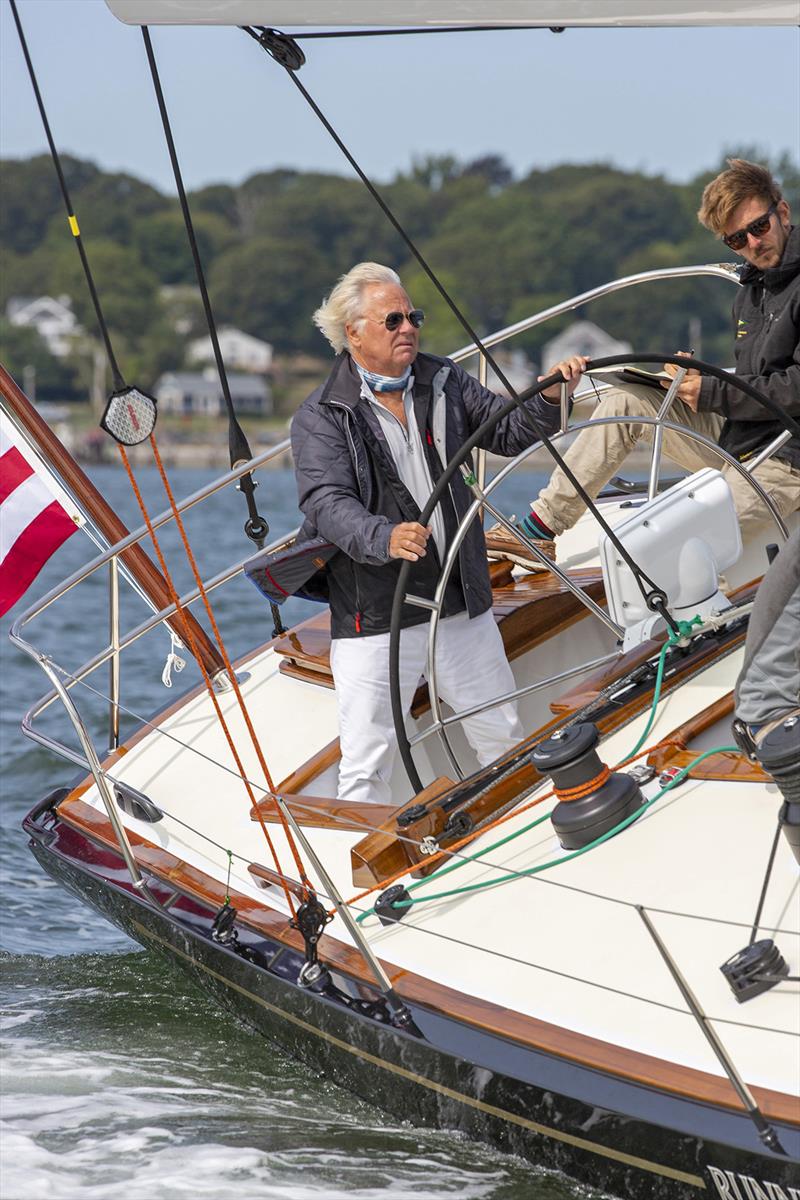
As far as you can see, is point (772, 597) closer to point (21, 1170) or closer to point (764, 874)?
point (764, 874)

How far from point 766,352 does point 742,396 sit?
16 cm

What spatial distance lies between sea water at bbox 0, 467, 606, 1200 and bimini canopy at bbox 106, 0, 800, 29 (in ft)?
6.38

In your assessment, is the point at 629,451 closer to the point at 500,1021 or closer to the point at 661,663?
the point at 661,663

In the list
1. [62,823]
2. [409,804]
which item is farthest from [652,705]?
[62,823]

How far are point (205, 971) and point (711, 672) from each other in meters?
1.36

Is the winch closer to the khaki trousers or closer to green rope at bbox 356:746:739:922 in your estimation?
green rope at bbox 356:746:739:922

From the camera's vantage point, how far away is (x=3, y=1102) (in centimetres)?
337

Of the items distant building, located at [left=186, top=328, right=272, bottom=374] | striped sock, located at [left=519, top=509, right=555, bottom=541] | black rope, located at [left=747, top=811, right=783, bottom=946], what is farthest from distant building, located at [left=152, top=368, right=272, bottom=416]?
black rope, located at [left=747, top=811, right=783, bottom=946]

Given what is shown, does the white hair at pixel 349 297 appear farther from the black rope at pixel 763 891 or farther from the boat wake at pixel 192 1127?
the boat wake at pixel 192 1127

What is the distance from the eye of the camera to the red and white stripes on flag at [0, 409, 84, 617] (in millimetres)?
4465

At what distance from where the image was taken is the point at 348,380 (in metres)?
3.59

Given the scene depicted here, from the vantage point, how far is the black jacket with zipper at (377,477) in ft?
11.5

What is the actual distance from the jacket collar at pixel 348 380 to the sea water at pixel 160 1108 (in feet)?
3.98

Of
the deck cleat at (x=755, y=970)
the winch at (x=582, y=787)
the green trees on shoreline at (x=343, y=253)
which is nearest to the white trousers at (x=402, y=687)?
the winch at (x=582, y=787)
